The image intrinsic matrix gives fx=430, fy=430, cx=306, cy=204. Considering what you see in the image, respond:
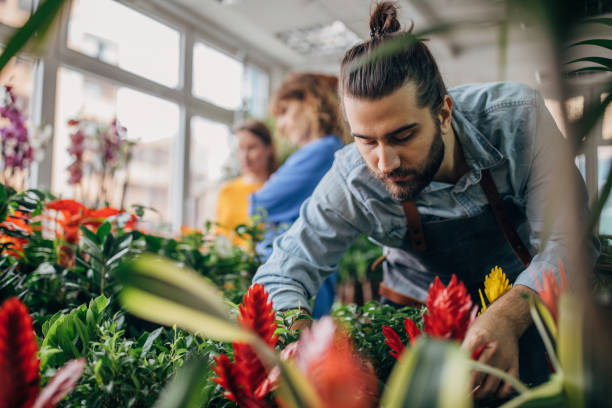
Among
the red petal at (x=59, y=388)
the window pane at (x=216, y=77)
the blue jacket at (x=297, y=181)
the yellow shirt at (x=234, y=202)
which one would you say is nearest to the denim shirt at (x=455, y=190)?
the red petal at (x=59, y=388)

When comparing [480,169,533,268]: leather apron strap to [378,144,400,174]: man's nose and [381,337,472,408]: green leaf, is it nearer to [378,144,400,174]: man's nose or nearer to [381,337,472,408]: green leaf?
[378,144,400,174]: man's nose

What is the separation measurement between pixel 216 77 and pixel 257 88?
806mm

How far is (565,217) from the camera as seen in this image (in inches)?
11.5

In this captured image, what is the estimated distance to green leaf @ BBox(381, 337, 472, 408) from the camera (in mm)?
242

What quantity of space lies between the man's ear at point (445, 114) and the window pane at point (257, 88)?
4.10 meters

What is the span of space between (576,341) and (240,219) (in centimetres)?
228

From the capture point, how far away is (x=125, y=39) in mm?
3518

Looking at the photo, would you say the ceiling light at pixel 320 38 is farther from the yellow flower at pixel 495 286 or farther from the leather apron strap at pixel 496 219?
the yellow flower at pixel 495 286

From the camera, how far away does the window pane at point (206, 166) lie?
4.06 m

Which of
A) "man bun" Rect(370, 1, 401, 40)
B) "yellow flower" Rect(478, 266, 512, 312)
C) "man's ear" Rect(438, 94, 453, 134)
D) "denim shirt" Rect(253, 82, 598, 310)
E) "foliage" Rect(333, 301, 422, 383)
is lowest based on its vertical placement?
"foliage" Rect(333, 301, 422, 383)

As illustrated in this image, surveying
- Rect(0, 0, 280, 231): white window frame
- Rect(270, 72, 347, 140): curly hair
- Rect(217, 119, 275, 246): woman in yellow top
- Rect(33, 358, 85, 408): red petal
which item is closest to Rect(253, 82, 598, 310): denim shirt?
Rect(33, 358, 85, 408): red petal

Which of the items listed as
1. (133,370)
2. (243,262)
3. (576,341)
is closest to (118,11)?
(243,262)

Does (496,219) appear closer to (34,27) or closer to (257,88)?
(34,27)

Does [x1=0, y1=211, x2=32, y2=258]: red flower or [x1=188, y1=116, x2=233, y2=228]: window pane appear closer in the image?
[x1=0, y1=211, x2=32, y2=258]: red flower
